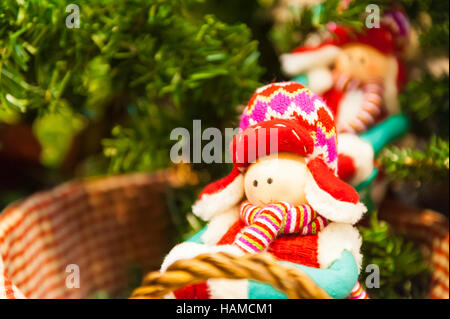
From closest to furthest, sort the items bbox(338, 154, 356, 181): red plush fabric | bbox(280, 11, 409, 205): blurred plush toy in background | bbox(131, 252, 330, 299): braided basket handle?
bbox(131, 252, 330, 299): braided basket handle, bbox(338, 154, 356, 181): red plush fabric, bbox(280, 11, 409, 205): blurred plush toy in background

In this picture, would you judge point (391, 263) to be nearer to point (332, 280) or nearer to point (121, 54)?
point (332, 280)

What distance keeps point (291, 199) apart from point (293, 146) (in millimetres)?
55

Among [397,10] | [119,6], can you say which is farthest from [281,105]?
[397,10]

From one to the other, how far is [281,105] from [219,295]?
209 millimetres

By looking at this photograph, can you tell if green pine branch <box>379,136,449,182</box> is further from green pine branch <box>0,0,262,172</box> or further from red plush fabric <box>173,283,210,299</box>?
red plush fabric <box>173,283,210,299</box>

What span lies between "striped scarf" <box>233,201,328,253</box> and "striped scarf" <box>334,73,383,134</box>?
260mm

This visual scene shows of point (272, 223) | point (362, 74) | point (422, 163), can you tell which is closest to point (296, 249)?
point (272, 223)

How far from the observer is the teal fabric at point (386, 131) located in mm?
737

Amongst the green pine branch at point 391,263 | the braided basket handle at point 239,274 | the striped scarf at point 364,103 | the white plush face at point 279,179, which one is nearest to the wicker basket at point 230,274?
the braided basket handle at point 239,274

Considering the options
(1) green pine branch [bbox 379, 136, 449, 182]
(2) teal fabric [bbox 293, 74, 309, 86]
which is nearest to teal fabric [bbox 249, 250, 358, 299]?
(1) green pine branch [bbox 379, 136, 449, 182]

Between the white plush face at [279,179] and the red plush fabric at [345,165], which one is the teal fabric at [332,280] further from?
the red plush fabric at [345,165]

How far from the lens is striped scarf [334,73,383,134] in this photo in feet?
2.40

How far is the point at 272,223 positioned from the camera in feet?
1.55

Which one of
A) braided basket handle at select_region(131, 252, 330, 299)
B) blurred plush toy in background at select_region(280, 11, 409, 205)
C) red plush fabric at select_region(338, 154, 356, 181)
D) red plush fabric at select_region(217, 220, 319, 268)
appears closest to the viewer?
braided basket handle at select_region(131, 252, 330, 299)
